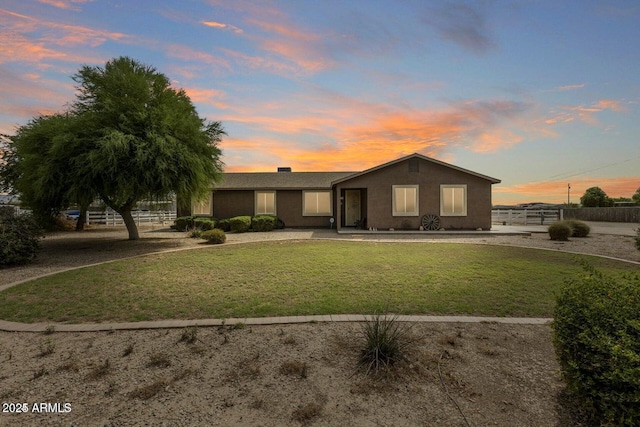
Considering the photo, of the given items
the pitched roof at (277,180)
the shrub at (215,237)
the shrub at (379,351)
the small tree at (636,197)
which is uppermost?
the pitched roof at (277,180)

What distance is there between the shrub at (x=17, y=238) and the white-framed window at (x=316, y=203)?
46.7 feet

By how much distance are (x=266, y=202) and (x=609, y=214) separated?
3416 cm

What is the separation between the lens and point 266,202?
21844 millimetres

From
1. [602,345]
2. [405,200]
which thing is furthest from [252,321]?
→ [405,200]

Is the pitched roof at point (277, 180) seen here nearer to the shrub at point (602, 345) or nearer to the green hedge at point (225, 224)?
the green hedge at point (225, 224)

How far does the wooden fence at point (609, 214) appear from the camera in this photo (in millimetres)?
28031

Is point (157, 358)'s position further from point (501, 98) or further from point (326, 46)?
point (501, 98)

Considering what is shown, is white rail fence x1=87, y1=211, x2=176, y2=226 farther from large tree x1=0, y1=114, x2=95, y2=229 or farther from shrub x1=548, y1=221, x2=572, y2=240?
shrub x1=548, y1=221, x2=572, y2=240

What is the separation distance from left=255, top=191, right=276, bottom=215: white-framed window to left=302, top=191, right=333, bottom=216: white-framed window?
7.07 ft

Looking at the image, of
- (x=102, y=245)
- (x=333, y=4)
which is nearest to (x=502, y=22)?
(x=333, y=4)

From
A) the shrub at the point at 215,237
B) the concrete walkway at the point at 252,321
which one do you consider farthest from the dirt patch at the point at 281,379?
the shrub at the point at 215,237

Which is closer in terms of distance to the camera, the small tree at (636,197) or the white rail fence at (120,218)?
the white rail fence at (120,218)

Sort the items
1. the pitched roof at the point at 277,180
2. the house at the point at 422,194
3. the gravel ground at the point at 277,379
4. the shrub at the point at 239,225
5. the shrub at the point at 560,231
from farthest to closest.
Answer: the pitched roof at the point at 277,180, the shrub at the point at 239,225, the house at the point at 422,194, the shrub at the point at 560,231, the gravel ground at the point at 277,379

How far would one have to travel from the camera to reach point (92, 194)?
12266 mm
